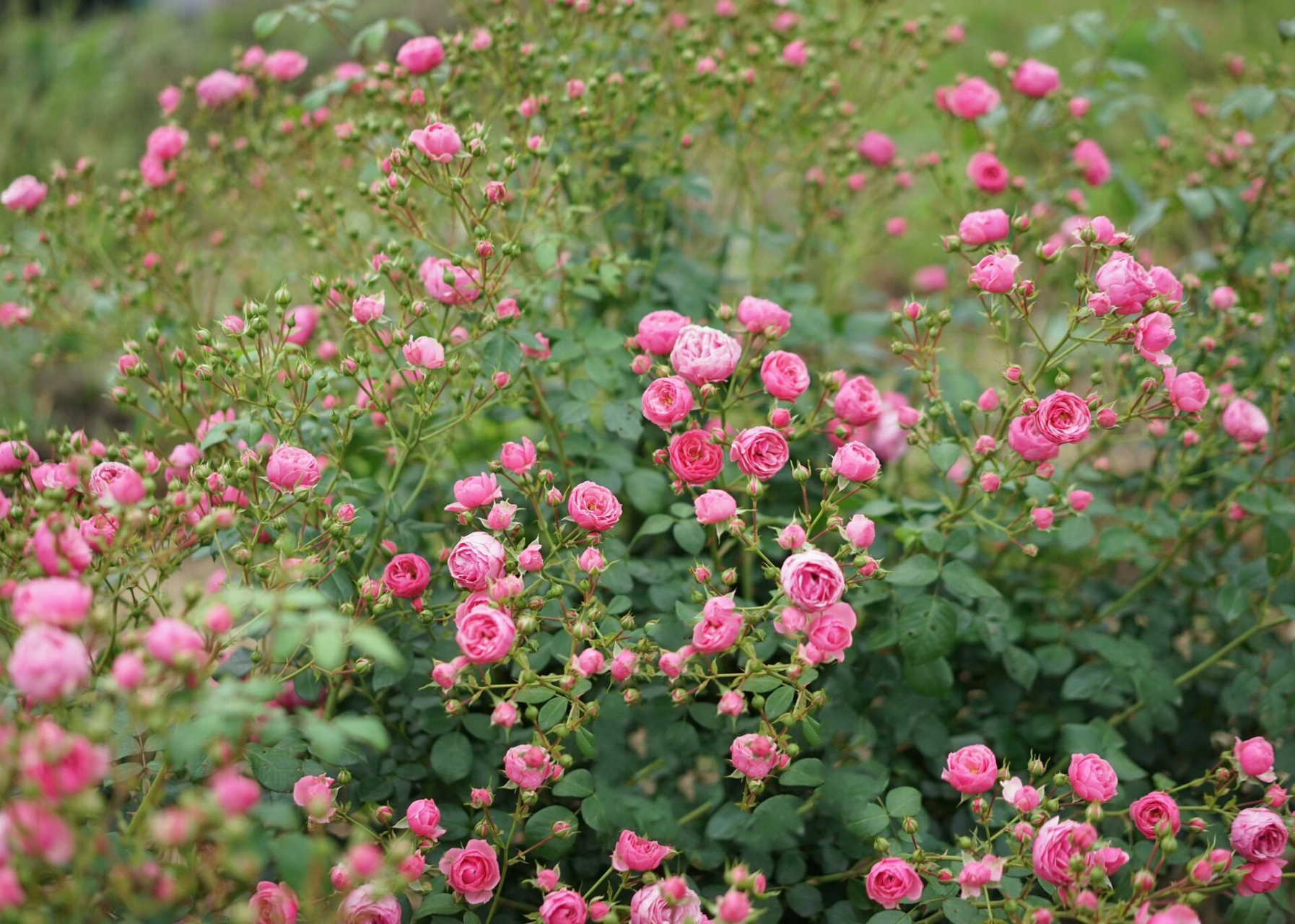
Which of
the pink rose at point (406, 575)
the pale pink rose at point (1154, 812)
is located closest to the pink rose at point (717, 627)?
the pink rose at point (406, 575)

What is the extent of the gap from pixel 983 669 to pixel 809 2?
5.94ft

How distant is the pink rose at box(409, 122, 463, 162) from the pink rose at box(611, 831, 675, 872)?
1.14 m

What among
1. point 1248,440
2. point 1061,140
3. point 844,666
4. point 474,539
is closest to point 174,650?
point 474,539

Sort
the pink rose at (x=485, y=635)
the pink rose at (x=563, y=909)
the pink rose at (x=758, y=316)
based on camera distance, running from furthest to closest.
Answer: the pink rose at (x=758, y=316) < the pink rose at (x=563, y=909) < the pink rose at (x=485, y=635)

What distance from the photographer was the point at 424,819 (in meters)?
1.47

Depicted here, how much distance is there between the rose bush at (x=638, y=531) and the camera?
1336 millimetres

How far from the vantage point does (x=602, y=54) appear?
8.30 feet

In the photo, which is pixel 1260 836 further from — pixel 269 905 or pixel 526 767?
pixel 269 905

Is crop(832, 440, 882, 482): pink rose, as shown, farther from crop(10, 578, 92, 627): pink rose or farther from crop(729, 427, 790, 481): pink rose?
crop(10, 578, 92, 627): pink rose

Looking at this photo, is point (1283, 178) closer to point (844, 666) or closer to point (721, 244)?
point (721, 244)

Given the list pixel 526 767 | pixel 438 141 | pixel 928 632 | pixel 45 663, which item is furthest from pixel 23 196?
pixel 928 632

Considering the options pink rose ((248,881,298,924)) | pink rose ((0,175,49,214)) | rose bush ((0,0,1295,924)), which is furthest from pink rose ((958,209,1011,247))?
pink rose ((0,175,49,214))

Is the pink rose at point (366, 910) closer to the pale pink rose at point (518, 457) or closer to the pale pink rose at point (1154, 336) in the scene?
the pale pink rose at point (518, 457)

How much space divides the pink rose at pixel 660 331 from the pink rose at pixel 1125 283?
0.68 meters
